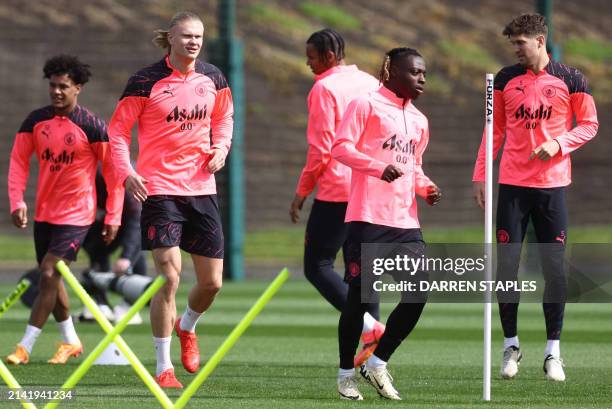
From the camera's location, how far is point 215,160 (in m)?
8.42

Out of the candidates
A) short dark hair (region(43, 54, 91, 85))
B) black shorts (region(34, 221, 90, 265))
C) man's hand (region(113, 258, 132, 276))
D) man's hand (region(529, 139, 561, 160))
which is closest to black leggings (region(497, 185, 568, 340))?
man's hand (region(529, 139, 561, 160))

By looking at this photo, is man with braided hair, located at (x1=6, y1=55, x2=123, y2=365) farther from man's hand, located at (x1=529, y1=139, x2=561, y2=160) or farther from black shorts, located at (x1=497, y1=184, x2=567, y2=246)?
man's hand, located at (x1=529, y1=139, x2=561, y2=160)

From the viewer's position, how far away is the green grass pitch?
7723 millimetres

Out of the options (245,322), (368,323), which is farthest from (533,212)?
(245,322)

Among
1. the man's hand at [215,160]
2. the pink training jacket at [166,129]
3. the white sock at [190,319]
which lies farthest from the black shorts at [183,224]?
the white sock at [190,319]

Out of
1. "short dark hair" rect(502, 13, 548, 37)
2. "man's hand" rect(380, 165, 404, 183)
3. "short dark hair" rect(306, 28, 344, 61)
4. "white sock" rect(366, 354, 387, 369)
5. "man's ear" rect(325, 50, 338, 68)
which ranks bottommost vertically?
"white sock" rect(366, 354, 387, 369)

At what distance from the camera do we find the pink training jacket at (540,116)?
8914 mm

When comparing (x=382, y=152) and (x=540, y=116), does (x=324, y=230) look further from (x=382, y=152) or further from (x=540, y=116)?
(x=382, y=152)

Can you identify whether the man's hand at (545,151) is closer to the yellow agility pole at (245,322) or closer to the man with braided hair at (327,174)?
the man with braided hair at (327,174)

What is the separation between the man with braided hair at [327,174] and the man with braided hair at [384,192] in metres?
1.35

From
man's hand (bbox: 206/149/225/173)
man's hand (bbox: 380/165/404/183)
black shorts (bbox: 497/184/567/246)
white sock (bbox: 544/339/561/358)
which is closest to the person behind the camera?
man's hand (bbox: 380/165/404/183)

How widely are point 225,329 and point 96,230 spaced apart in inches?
59.9

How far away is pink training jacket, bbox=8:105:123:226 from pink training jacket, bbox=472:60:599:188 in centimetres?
254

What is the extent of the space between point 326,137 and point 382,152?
64.4 inches
